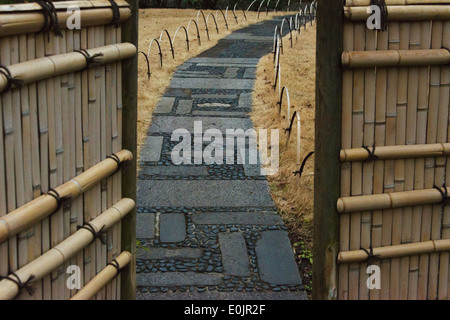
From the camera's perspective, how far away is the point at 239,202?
667 centimetres

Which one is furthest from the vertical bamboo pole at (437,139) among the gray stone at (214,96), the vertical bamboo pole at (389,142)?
the gray stone at (214,96)

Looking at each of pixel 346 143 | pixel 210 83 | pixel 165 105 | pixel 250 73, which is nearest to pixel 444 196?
pixel 346 143

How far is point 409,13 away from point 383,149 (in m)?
0.82

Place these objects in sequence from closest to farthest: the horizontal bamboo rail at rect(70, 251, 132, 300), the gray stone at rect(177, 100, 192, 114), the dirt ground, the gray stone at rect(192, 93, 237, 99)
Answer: the horizontal bamboo rail at rect(70, 251, 132, 300)
the dirt ground
the gray stone at rect(177, 100, 192, 114)
the gray stone at rect(192, 93, 237, 99)

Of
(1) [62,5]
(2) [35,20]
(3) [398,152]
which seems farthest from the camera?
(3) [398,152]

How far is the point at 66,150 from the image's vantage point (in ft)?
11.9

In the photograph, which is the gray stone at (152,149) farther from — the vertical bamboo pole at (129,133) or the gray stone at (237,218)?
the vertical bamboo pole at (129,133)

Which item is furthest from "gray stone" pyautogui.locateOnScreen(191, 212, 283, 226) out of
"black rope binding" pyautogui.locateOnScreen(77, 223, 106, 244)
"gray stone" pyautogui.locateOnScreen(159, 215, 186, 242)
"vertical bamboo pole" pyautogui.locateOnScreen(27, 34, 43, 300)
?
"vertical bamboo pole" pyautogui.locateOnScreen(27, 34, 43, 300)

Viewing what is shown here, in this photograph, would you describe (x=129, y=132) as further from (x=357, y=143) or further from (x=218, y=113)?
(x=218, y=113)

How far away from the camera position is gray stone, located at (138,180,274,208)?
665cm

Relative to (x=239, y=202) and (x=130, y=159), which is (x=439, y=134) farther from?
(x=239, y=202)

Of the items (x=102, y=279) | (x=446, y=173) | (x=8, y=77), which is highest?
(x=8, y=77)

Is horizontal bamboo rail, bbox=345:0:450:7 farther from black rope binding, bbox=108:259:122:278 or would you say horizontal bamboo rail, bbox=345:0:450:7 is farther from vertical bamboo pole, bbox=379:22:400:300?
black rope binding, bbox=108:259:122:278

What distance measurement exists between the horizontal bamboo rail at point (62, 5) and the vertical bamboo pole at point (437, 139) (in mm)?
1907
